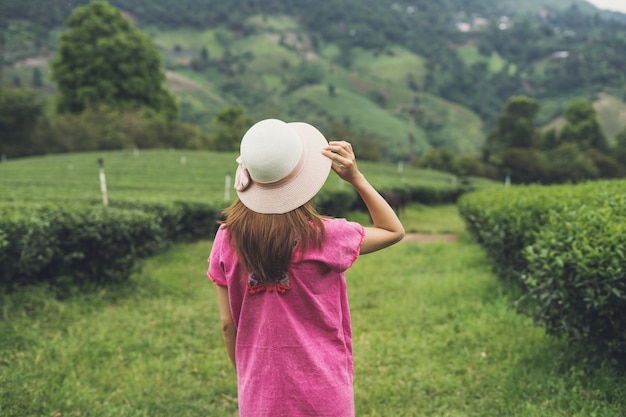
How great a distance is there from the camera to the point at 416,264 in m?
8.37

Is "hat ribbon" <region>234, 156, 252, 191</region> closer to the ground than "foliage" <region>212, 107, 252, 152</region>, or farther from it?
farther from it

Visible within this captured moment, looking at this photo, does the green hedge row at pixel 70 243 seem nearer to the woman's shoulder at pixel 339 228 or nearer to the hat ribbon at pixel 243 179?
the hat ribbon at pixel 243 179

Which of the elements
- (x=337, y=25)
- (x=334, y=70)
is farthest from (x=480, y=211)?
(x=337, y=25)

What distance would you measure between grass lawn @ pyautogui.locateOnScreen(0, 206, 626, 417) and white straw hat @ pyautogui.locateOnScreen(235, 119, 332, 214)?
98.8 inches

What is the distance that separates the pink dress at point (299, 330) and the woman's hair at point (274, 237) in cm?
4

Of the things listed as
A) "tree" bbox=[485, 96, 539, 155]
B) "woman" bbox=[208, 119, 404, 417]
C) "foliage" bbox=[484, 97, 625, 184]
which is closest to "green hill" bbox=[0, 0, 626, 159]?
"tree" bbox=[485, 96, 539, 155]

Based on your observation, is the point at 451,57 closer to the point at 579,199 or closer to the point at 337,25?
the point at 337,25

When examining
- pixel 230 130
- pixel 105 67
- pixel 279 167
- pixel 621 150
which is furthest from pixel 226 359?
pixel 621 150

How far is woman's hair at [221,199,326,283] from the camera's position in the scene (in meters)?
1.52

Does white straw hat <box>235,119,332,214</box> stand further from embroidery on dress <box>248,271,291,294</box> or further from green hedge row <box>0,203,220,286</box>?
green hedge row <box>0,203,220,286</box>

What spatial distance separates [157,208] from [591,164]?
133 feet

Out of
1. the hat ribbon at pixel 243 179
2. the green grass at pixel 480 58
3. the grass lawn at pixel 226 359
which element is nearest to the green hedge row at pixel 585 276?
the grass lawn at pixel 226 359

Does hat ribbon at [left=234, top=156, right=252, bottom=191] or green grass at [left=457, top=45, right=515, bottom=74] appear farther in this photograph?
green grass at [left=457, top=45, right=515, bottom=74]

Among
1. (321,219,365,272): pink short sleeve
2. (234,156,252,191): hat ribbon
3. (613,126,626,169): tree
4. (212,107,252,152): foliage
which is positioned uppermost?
(234,156,252,191): hat ribbon
